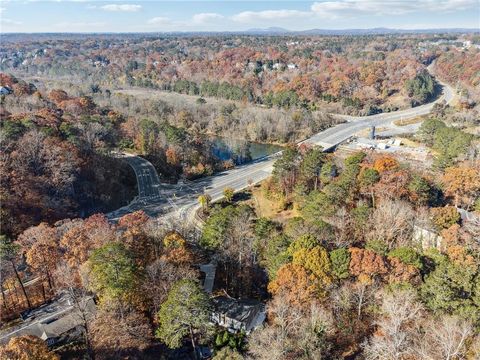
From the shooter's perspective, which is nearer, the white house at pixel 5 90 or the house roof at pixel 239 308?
the house roof at pixel 239 308

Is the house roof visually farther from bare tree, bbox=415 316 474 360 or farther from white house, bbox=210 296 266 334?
bare tree, bbox=415 316 474 360

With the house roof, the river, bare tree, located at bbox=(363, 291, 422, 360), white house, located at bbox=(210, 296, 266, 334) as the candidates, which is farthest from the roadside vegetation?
the river

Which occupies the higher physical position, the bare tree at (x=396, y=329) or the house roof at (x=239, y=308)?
the bare tree at (x=396, y=329)

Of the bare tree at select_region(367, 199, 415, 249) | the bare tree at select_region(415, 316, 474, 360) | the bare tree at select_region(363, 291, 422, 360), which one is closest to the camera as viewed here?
the bare tree at select_region(415, 316, 474, 360)

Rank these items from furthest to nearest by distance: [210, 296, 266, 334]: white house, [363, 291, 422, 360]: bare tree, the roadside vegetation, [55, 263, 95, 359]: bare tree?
1. [210, 296, 266, 334]: white house
2. [55, 263, 95, 359]: bare tree
3. the roadside vegetation
4. [363, 291, 422, 360]: bare tree

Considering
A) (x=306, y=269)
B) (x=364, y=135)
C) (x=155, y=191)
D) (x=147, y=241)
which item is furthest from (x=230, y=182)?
(x=364, y=135)

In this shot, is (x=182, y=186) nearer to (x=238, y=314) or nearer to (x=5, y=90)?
(x=238, y=314)

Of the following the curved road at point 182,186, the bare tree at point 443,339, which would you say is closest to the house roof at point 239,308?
the bare tree at point 443,339

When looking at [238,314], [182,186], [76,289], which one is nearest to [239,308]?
[238,314]

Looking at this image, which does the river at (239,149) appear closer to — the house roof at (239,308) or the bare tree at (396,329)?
the house roof at (239,308)

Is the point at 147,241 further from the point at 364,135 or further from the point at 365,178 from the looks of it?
the point at 364,135

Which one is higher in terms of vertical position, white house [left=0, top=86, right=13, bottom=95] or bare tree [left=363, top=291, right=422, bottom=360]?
white house [left=0, top=86, right=13, bottom=95]
